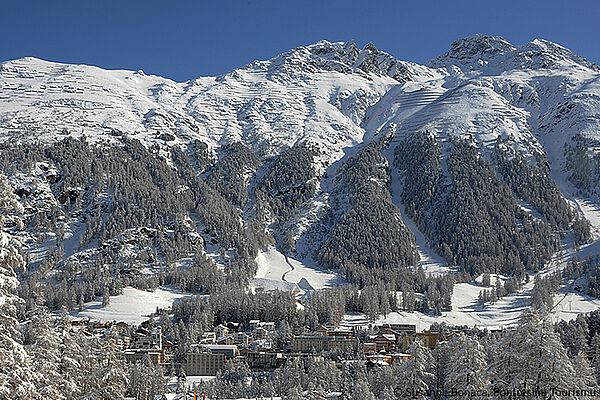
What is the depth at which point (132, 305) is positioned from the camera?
166 metres

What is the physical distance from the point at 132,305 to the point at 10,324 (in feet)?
493

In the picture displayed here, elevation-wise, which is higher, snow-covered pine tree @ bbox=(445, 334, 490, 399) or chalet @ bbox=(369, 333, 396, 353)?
snow-covered pine tree @ bbox=(445, 334, 490, 399)

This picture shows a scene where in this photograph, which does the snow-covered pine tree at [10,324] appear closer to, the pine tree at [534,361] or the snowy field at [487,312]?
the pine tree at [534,361]

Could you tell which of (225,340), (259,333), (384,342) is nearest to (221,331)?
(225,340)

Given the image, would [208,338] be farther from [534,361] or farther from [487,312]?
[534,361]

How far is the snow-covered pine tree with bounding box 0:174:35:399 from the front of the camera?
20672 millimetres

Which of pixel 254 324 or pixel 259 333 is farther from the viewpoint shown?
pixel 254 324

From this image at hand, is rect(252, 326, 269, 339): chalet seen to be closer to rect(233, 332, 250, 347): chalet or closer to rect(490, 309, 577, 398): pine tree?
rect(233, 332, 250, 347): chalet

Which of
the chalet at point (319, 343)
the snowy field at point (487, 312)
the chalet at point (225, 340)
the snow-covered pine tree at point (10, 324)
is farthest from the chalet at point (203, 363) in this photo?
the snow-covered pine tree at point (10, 324)

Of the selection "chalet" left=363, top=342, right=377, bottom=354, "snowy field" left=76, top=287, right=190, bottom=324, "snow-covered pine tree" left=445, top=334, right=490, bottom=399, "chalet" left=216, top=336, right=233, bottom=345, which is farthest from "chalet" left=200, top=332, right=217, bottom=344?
"snow-covered pine tree" left=445, top=334, right=490, bottom=399

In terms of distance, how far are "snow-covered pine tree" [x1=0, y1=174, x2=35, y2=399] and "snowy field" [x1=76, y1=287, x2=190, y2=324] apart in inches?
5309

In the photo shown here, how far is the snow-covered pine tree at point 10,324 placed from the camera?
20.7m

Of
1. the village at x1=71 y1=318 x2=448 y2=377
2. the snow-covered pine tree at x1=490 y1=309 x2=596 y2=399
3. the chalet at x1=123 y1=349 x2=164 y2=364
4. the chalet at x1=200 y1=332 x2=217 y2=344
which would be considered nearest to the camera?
the snow-covered pine tree at x1=490 y1=309 x2=596 y2=399

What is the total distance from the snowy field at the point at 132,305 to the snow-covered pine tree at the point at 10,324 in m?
135
